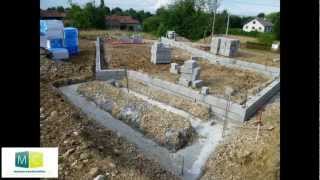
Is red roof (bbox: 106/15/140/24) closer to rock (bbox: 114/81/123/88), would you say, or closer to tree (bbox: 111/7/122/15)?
tree (bbox: 111/7/122/15)

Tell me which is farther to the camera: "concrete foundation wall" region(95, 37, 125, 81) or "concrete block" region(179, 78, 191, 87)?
"concrete block" region(179, 78, 191, 87)

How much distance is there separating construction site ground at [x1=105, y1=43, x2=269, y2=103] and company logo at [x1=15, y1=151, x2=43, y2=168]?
3.34 m

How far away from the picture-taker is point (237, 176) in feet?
7.01

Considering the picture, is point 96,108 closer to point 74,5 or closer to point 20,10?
point 74,5

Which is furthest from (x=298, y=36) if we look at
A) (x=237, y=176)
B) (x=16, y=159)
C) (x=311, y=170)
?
(x=237, y=176)

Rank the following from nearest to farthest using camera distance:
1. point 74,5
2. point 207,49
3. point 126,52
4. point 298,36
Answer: point 298,36
point 74,5
point 126,52
point 207,49

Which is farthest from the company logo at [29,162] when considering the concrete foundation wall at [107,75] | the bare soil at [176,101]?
the concrete foundation wall at [107,75]

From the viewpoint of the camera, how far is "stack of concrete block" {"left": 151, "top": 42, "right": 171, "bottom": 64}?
19.2 feet

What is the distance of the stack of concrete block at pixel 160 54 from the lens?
5.86 metres

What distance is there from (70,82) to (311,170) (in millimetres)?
2503

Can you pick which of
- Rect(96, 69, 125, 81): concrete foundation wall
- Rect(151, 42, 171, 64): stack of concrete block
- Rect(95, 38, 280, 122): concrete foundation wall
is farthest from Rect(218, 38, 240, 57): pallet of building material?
Rect(96, 69, 125, 81): concrete foundation wall

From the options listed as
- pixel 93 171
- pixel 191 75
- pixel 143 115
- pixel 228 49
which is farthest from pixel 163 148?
pixel 228 49

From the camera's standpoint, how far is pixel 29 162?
105 centimetres

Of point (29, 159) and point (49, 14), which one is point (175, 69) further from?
point (29, 159)
